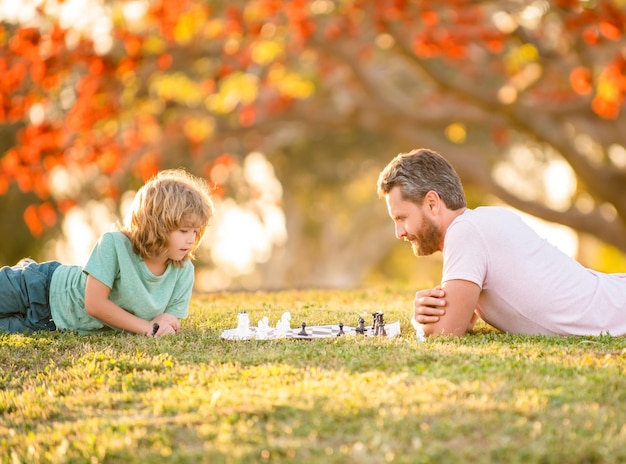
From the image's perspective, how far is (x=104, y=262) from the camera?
614cm

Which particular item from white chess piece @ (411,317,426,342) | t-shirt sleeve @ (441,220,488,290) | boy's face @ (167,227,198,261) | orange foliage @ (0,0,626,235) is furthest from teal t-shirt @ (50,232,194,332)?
orange foliage @ (0,0,626,235)

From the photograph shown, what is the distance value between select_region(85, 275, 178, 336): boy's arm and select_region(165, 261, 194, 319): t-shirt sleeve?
1.44ft

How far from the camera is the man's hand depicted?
5.51 meters

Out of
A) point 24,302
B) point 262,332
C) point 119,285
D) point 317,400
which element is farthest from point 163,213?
point 317,400

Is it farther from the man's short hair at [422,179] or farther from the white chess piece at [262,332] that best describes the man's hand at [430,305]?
the white chess piece at [262,332]

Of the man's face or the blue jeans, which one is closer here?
the man's face

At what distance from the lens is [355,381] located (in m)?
4.34

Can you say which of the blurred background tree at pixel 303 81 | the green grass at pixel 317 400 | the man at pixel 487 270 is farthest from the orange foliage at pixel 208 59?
the green grass at pixel 317 400

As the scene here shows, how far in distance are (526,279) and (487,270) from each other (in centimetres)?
26

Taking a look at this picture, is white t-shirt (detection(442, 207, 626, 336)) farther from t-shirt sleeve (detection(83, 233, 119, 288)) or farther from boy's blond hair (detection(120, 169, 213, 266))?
t-shirt sleeve (detection(83, 233, 119, 288))

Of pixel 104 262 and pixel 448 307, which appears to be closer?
pixel 448 307

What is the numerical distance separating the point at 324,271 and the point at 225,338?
2197 cm

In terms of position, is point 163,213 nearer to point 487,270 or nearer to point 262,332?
point 262,332

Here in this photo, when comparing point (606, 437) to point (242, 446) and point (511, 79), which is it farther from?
point (511, 79)
